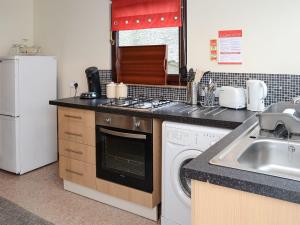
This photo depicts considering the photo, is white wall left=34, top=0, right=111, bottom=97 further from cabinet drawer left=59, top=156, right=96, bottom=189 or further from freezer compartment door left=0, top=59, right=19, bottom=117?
cabinet drawer left=59, top=156, right=96, bottom=189

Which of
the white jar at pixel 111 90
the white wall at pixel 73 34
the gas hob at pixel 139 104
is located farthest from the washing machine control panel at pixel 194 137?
the white wall at pixel 73 34

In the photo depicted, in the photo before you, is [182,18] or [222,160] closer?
[222,160]

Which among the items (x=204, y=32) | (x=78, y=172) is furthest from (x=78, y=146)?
(x=204, y=32)

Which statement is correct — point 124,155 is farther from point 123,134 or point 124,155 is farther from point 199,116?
point 199,116

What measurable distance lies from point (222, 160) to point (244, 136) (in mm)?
422

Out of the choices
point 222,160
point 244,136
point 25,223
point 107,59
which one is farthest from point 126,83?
point 222,160

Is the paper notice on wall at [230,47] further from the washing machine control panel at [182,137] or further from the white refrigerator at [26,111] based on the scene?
the white refrigerator at [26,111]

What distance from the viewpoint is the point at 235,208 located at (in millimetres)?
981

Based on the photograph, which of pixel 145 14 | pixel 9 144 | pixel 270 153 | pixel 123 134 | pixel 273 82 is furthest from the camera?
pixel 9 144

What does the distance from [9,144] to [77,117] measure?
1.11m

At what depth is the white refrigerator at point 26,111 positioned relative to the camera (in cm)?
338

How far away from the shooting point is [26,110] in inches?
137

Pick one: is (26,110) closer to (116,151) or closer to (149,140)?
(116,151)

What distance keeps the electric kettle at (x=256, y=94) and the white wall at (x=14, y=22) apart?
3012mm
